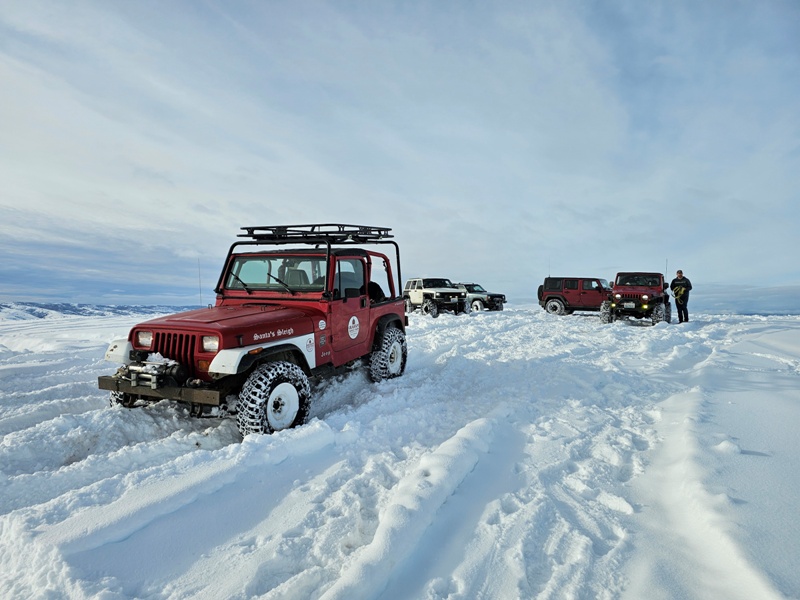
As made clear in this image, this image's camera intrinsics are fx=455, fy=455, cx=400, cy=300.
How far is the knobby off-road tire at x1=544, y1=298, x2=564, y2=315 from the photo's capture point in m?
20.6

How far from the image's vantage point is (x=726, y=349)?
979 cm

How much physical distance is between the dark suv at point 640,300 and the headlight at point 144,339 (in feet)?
50.5

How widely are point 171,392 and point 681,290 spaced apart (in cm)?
1746

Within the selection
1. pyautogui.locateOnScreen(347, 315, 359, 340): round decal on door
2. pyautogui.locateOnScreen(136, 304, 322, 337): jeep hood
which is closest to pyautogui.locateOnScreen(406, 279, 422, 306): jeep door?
pyautogui.locateOnScreen(347, 315, 359, 340): round decal on door

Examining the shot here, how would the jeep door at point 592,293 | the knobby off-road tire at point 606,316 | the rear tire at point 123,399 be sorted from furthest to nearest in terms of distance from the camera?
the jeep door at point 592,293
the knobby off-road tire at point 606,316
the rear tire at point 123,399

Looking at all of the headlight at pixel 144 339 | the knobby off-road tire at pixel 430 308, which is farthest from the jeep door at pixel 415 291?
the headlight at pixel 144 339

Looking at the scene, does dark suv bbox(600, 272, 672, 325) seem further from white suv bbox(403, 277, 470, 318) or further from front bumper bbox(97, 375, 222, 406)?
front bumper bbox(97, 375, 222, 406)

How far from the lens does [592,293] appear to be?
65.5 feet

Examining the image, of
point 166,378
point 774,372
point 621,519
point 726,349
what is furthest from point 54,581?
point 726,349

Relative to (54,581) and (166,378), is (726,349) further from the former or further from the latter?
(54,581)

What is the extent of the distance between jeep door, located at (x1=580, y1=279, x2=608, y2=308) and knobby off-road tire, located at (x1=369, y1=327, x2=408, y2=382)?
48.9ft

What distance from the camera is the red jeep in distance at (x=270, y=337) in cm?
427

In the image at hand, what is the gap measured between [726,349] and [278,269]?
955 cm

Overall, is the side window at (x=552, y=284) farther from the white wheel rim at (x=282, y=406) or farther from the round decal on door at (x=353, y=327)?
the white wheel rim at (x=282, y=406)
